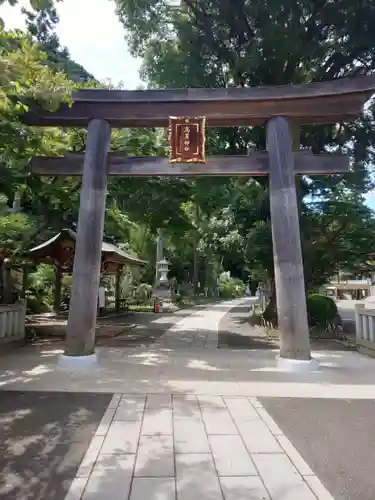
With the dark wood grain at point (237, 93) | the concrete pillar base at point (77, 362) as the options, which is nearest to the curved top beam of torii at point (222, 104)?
the dark wood grain at point (237, 93)

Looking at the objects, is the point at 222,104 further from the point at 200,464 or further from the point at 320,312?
the point at 320,312

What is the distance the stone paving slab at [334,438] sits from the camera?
2889mm

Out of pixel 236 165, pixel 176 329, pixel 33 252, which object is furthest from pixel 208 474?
pixel 33 252

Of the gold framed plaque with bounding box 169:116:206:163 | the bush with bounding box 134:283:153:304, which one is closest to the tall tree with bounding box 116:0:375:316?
the gold framed plaque with bounding box 169:116:206:163

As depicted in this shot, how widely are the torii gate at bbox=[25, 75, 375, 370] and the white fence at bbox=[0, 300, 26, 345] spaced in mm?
2688

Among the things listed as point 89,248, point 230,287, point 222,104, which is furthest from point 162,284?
point 230,287

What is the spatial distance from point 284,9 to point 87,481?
13.2 metres

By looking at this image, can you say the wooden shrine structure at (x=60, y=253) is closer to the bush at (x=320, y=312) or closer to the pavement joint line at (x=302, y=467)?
the bush at (x=320, y=312)

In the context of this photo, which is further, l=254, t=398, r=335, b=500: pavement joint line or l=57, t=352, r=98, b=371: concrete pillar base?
l=57, t=352, r=98, b=371: concrete pillar base

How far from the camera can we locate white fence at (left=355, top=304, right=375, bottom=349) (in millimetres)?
8625

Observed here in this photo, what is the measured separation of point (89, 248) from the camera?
278 inches

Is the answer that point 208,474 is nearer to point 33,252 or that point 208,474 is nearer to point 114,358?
point 114,358

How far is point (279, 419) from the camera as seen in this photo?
4246mm

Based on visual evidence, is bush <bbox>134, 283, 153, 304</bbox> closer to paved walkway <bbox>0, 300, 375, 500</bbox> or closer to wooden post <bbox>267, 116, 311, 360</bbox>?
paved walkway <bbox>0, 300, 375, 500</bbox>
